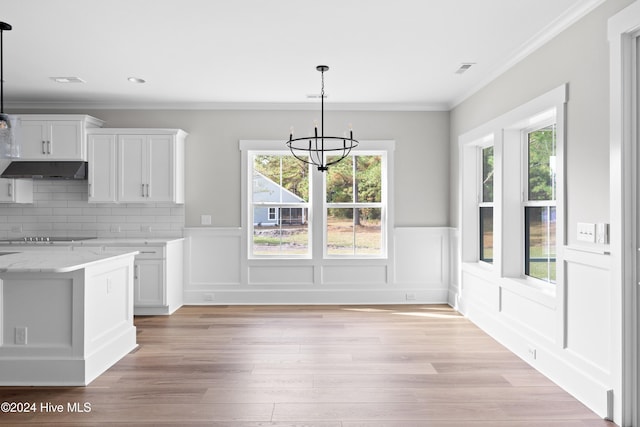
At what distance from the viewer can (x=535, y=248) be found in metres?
4.10

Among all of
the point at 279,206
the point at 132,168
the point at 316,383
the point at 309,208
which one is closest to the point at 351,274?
the point at 309,208

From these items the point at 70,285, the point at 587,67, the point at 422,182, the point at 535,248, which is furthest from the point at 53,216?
the point at 587,67

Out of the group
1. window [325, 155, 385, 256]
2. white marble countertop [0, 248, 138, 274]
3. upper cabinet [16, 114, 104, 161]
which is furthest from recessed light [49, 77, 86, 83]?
window [325, 155, 385, 256]

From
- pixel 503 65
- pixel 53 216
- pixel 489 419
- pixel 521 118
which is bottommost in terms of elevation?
pixel 489 419

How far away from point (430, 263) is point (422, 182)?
1072mm

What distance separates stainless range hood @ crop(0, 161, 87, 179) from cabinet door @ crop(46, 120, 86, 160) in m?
0.09

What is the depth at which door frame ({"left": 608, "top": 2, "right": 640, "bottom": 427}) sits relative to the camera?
2572 mm

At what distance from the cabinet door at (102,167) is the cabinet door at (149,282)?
957 mm

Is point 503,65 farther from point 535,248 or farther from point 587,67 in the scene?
point 535,248

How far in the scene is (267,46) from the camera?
3.87m

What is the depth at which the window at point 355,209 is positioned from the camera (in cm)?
617

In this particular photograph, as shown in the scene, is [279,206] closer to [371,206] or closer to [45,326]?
[371,206]

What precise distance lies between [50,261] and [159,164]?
8.33ft

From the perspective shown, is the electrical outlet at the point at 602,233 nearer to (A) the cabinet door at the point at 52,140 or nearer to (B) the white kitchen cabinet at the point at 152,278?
(B) the white kitchen cabinet at the point at 152,278
